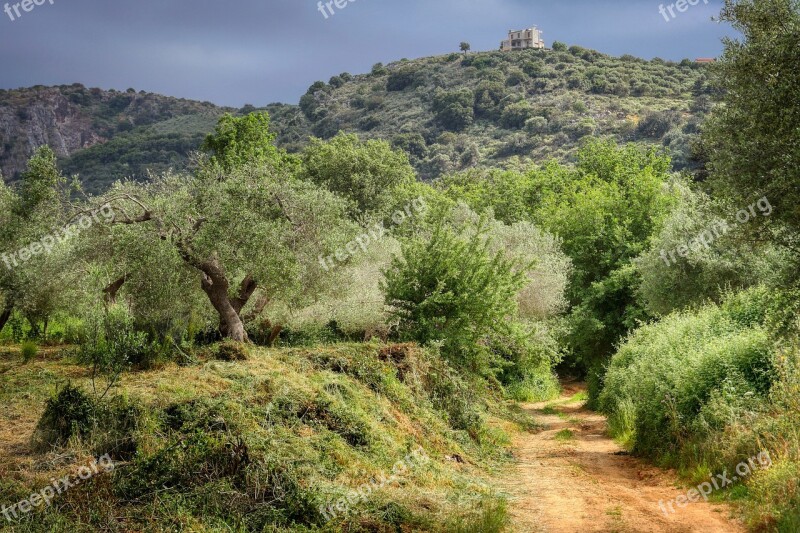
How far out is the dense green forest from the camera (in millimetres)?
10648

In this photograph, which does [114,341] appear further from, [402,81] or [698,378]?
[402,81]

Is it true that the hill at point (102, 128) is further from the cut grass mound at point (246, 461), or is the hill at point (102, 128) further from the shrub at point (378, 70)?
the cut grass mound at point (246, 461)

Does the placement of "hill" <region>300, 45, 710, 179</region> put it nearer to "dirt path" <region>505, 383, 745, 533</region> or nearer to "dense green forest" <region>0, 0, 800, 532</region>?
"dense green forest" <region>0, 0, 800, 532</region>

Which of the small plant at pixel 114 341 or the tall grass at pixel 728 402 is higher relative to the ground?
the small plant at pixel 114 341

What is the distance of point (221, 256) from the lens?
1981 centimetres

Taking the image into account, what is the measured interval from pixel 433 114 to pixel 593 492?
11225 centimetres

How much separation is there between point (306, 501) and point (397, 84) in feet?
451

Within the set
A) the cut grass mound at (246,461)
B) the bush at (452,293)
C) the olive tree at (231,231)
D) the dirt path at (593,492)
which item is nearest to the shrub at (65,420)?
the cut grass mound at (246,461)

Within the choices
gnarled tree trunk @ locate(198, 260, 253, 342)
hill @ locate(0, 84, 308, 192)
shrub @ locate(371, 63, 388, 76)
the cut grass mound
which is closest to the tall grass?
the cut grass mound

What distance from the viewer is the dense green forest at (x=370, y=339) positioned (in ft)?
34.9

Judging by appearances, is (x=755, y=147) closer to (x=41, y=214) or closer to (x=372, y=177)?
(x=41, y=214)

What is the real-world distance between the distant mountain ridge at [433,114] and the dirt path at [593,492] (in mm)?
65526

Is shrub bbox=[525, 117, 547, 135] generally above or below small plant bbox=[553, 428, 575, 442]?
above

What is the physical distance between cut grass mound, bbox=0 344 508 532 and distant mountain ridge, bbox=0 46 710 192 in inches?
2872
